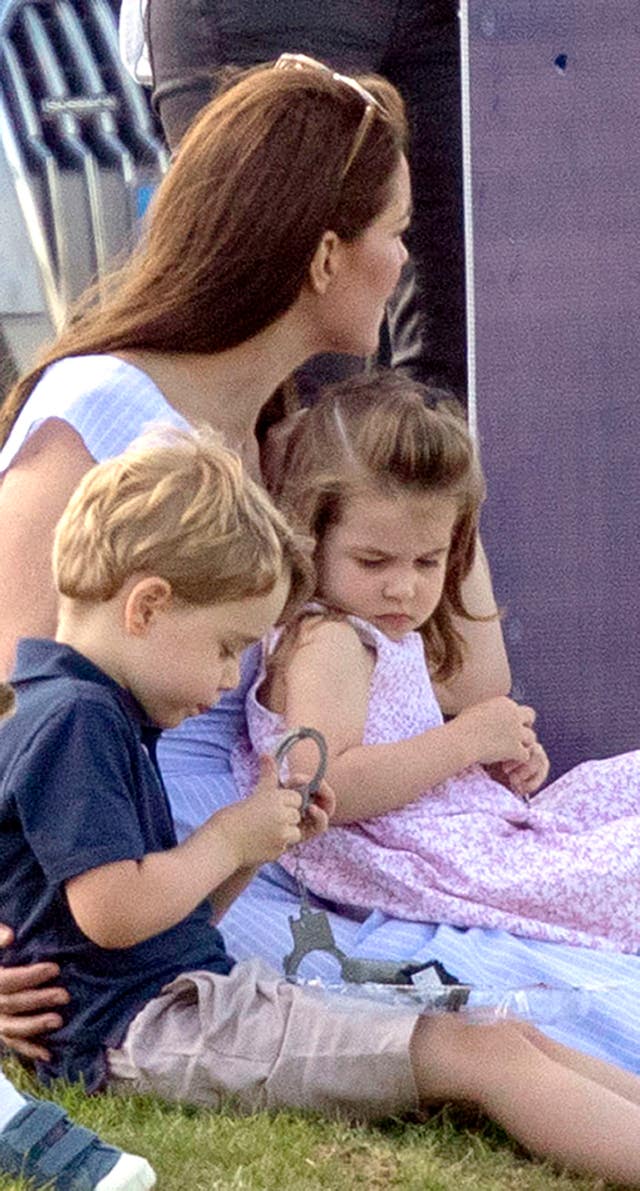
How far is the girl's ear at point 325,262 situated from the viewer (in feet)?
9.90

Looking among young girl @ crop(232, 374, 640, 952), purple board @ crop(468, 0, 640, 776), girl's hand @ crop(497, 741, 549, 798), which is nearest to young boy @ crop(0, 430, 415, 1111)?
young girl @ crop(232, 374, 640, 952)

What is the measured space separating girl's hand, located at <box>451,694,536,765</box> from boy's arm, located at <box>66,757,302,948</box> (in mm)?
486

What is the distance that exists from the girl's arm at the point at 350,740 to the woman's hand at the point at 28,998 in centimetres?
46

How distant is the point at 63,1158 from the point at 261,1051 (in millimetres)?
343

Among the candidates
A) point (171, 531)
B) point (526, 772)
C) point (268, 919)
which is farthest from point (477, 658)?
point (171, 531)

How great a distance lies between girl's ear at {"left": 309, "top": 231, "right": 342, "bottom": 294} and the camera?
9.90ft

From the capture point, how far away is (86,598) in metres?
2.50

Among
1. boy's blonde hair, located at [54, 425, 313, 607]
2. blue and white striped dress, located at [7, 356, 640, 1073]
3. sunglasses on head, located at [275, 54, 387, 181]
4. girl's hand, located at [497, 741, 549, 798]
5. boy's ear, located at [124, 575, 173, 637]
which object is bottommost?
girl's hand, located at [497, 741, 549, 798]

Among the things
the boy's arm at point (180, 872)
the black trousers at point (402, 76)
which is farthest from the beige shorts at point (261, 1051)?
the black trousers at point (402, 76)

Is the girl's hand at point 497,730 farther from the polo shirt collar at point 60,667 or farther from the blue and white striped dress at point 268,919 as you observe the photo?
the polo shirt collar at point 60,667

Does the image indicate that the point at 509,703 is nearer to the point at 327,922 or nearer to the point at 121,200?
the point at 327,922

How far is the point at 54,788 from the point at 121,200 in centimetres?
363

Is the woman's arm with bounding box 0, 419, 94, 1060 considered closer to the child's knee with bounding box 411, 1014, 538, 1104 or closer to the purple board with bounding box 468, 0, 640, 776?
the child's knee with bounding box 411, 1014, 538, 1104

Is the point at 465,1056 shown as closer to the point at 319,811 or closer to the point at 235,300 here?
the point at 319,811
